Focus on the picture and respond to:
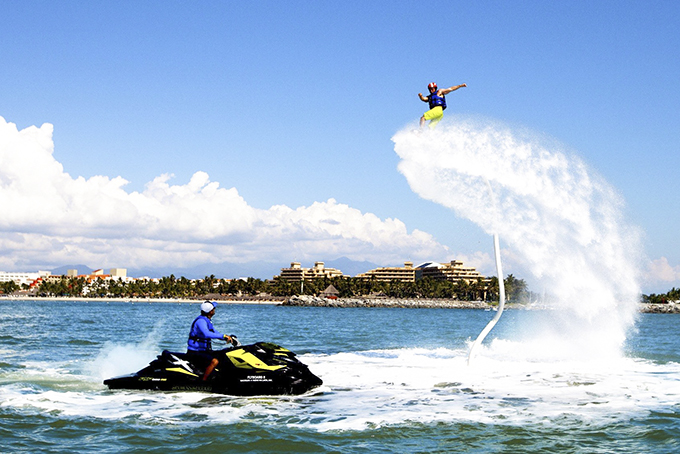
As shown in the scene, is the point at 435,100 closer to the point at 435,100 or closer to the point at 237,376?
the point at 435,100

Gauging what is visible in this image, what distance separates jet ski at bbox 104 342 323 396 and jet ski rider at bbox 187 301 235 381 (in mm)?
133

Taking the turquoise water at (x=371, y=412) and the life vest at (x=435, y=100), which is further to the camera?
the life vest at (x=435, y=100)

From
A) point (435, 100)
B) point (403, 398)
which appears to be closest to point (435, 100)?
point (435, 100)

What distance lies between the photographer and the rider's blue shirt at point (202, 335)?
13.8 meters

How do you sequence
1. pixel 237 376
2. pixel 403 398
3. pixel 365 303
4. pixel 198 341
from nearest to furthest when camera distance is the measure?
pixel 237 376
pixel 403 398
pixel 198 341
pixel 365 303

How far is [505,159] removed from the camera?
18.3 meters

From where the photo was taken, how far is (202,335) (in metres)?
13.9

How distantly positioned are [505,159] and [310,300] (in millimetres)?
163005

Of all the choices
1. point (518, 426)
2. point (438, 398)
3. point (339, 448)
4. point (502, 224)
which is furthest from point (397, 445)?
point (502, 224)

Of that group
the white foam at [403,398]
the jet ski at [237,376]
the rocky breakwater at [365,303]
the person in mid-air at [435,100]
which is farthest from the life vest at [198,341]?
the rocky breakwater at [365,303]

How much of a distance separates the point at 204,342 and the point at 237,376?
1.21 metres

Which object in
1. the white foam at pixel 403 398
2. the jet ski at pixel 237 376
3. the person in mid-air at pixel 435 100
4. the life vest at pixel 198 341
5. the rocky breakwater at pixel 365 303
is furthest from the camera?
the rocky breakwater at pixel 365 303

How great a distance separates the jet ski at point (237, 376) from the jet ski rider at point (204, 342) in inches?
5.2

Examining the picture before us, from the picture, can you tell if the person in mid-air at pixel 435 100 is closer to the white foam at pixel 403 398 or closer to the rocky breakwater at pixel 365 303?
the white foam at pixel 403 398
